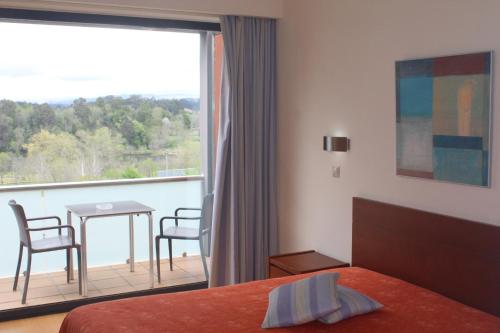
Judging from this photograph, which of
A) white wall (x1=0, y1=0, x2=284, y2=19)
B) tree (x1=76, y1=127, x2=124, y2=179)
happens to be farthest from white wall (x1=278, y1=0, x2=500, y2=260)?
tree (x1=76, y1=127, x2=124, y2=179)

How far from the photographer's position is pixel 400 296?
10.7 feet

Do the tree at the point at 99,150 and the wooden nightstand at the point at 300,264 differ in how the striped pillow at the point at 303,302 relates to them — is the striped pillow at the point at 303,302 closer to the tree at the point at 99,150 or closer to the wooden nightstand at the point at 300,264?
the wooden nightstand at the point at 300,264

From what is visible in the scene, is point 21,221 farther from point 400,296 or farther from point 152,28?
point 400,296

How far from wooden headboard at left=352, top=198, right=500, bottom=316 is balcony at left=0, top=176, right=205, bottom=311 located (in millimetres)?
1727

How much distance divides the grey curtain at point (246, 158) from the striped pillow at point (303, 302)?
1935 millimetres

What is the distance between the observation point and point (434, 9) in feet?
11.2

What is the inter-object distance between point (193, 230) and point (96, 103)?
4.50 ft

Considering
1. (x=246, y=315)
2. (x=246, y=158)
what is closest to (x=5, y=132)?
(x=246, y=158)

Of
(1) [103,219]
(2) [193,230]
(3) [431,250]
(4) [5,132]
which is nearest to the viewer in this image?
(3) [431,250]

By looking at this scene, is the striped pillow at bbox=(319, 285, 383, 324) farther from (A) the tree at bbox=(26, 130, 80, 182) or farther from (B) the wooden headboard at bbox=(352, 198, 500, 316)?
(A) the tree at bbox=(26, 130, 80, 182)

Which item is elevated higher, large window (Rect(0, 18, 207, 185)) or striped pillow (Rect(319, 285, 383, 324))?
large window (Rect(0, 18, 207, 185))

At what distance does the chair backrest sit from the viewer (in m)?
4.47

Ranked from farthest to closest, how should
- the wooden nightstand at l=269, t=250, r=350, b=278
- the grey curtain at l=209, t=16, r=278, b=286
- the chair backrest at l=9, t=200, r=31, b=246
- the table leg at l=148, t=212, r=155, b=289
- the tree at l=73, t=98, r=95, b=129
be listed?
the table leg at l=148, t=212, r=155, b=289
the grey curtain at l=209, t=16, r=278, b=286
the tree at l=73, t=98, r=95, b=129
the chair backrest at l=9, t=200, r=31, b=246
the wooden nightstand at l=269, t=250, r=350, b=278

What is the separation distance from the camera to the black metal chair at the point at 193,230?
16.8ft
